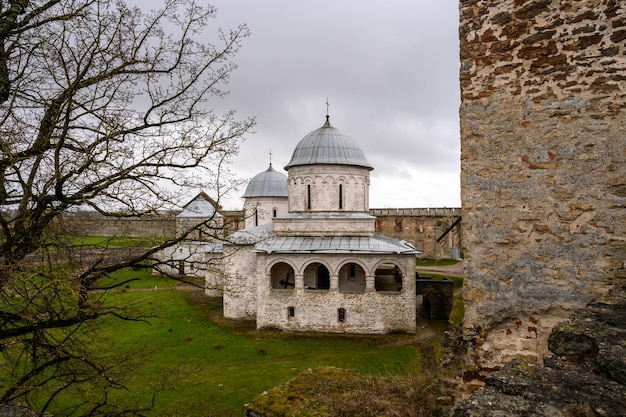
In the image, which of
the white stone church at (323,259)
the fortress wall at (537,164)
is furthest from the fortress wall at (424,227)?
the fortress wall at (537,164)

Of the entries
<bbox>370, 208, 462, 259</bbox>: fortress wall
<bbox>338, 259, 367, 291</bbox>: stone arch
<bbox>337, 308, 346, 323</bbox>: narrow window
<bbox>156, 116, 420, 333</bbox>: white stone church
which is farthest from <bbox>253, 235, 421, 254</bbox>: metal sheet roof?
<bbox>370, 208, 462, 259</bbox>: fortress wall

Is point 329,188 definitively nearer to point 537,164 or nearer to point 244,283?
point 244,283

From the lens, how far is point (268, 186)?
28.3 m

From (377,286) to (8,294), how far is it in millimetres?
17402

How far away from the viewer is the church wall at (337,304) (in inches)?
682

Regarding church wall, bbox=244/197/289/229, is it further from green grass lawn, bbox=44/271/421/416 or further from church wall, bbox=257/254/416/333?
church wall, bbox=257/254/416/333

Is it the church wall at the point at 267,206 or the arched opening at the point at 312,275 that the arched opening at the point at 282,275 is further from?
the church wall at the point at 267,206

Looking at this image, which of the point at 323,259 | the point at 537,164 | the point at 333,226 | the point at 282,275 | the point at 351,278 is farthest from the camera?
the point at 351,278

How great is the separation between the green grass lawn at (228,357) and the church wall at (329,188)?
6.31m

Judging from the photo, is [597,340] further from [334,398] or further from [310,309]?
[310,309]

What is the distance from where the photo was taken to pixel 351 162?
2086 cm

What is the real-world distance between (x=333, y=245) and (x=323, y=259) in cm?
81

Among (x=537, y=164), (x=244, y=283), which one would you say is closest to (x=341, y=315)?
(x=244, y=283)

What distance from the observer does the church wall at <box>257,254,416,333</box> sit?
17.3 metres
